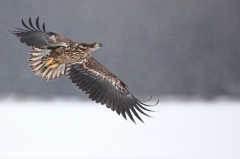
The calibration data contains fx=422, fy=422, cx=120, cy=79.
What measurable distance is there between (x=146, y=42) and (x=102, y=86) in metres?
2.45

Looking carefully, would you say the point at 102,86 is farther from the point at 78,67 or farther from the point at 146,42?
the point at 146,42

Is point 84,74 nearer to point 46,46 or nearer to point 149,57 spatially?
point 46,46

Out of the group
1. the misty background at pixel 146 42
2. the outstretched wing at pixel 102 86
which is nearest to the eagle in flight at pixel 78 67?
the outstretched wing at pixel 102 86

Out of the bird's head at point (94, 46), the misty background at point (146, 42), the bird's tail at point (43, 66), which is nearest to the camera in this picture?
the bird's head at point (94, 46)

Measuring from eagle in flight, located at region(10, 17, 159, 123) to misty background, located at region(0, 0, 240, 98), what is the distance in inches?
85.9

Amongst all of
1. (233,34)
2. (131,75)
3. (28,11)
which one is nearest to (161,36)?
(131,75)

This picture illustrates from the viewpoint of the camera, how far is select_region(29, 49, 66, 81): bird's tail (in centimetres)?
299

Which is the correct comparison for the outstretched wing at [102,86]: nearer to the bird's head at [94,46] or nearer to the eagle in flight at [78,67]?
the eagle in flight at [78,67]

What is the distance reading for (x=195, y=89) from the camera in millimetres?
5438

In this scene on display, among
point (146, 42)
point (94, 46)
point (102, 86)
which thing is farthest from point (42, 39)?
point (146, 42)

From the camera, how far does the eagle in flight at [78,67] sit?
2.86 m

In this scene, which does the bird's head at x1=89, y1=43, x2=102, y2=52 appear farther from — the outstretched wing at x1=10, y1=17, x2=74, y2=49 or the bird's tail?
the bird's tail

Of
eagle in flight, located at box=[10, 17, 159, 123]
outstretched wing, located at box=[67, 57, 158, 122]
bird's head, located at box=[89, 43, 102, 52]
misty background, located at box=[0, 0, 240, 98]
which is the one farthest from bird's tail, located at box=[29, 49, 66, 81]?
misty background, located at box=[0, 0, 240, 98]

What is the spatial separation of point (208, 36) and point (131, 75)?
112 centimetres
